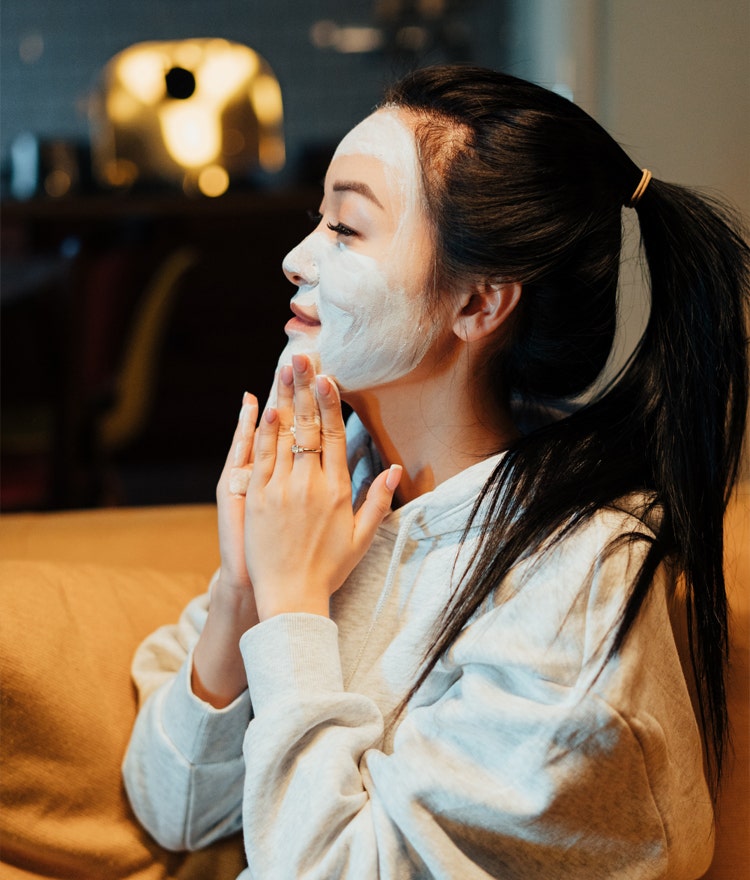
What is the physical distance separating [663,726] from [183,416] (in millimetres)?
3209

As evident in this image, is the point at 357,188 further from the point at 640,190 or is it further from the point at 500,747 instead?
the point at 500,747

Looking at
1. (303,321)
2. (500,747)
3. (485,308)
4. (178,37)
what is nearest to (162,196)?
(178,37)

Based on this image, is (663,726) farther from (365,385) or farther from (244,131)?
(244,131)

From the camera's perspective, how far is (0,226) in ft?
11.3

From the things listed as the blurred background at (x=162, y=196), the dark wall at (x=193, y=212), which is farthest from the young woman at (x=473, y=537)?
A: the dark wall at (x=193, y=212)

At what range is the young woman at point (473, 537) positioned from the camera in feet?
2.62

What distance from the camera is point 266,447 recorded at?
100 cm

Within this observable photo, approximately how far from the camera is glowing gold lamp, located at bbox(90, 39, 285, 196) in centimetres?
288

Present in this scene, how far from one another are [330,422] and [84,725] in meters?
0.38

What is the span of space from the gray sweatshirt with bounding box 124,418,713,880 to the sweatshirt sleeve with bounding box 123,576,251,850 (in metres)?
0.10

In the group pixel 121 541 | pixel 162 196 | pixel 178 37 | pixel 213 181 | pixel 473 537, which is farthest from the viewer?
pixel 178 37

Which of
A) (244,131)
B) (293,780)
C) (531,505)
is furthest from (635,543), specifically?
(244,131)

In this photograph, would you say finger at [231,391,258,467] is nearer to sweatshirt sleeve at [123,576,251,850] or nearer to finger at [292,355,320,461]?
finger at [292,355,320,461]

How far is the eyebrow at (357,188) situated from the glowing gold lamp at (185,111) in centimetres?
204
